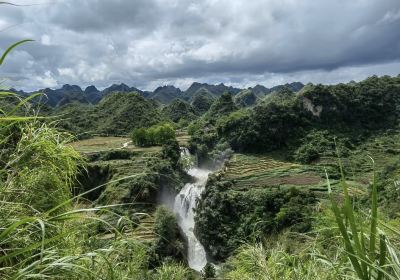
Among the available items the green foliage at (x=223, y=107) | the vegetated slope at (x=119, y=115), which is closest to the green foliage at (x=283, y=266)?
the vegetated slope at (x=119, y=115)

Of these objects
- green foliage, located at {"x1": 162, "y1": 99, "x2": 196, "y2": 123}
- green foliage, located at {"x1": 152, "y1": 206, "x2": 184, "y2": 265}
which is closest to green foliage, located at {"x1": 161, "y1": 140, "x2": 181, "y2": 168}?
green foliage, located at {"x1": 152, "y1": 206, "x2": 184, "y2": 265}

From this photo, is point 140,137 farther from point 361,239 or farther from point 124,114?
point 361,239

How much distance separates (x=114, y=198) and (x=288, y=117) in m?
26.0

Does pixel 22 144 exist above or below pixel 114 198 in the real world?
above

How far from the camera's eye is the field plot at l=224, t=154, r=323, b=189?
3459 cm

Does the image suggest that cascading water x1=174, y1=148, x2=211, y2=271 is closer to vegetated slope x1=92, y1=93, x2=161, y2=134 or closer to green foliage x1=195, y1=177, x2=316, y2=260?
green foliage x1=195, y1=177, x2=316, y2=260

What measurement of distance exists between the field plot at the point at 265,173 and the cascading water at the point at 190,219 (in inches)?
139

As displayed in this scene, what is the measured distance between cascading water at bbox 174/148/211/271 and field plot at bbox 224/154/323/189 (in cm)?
354

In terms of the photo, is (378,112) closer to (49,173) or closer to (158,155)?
(158,155)

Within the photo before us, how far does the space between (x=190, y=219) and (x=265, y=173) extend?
9643mm

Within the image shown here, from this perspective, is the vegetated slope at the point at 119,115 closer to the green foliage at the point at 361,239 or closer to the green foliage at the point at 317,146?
the green foliage at the point at 317,146

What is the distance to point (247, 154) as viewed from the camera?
45906mm

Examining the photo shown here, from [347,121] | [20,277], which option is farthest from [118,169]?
[20,277]

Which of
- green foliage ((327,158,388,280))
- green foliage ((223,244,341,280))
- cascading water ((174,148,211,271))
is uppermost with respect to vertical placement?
green foliage ((327,158,388,280))
